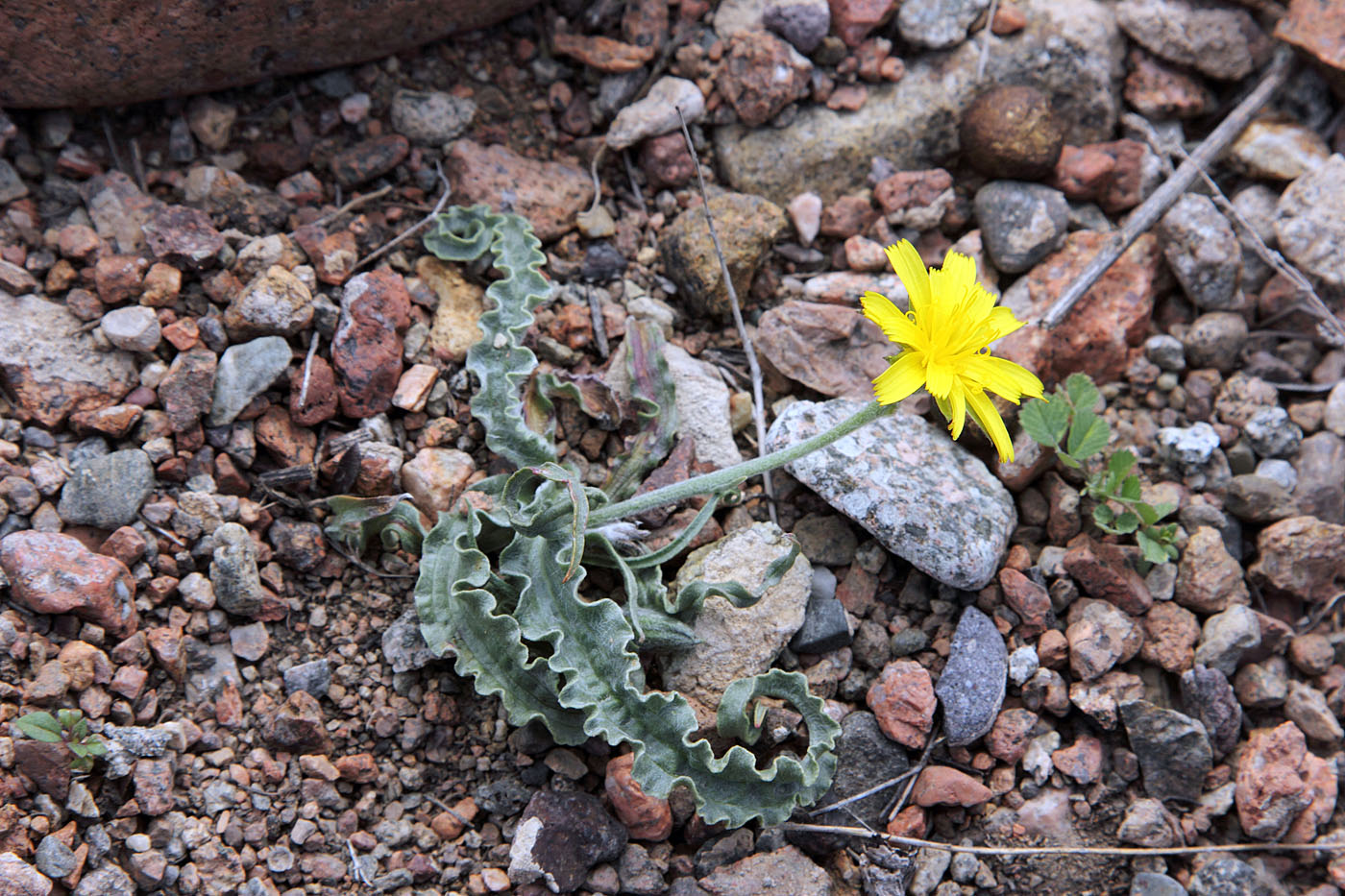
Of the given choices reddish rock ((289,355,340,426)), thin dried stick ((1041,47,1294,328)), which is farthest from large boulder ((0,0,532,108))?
thin dried stick ((1041,47,1294,328))

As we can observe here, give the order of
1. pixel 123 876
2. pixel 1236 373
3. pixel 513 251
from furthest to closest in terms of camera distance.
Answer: pixel 1236 373
pixel 513 251
pixel 123 876

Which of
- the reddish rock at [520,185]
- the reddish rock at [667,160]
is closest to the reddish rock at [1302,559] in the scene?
the reddish rock at [667,160]

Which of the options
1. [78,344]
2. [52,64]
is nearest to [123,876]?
[78,344]

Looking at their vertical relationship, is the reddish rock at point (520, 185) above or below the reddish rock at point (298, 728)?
above

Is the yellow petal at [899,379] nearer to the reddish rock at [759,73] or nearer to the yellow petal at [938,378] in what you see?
the yellow petal at [938,378]

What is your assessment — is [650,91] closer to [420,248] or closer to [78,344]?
[420,248]

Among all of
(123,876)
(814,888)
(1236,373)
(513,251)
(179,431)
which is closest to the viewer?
(123,876)
